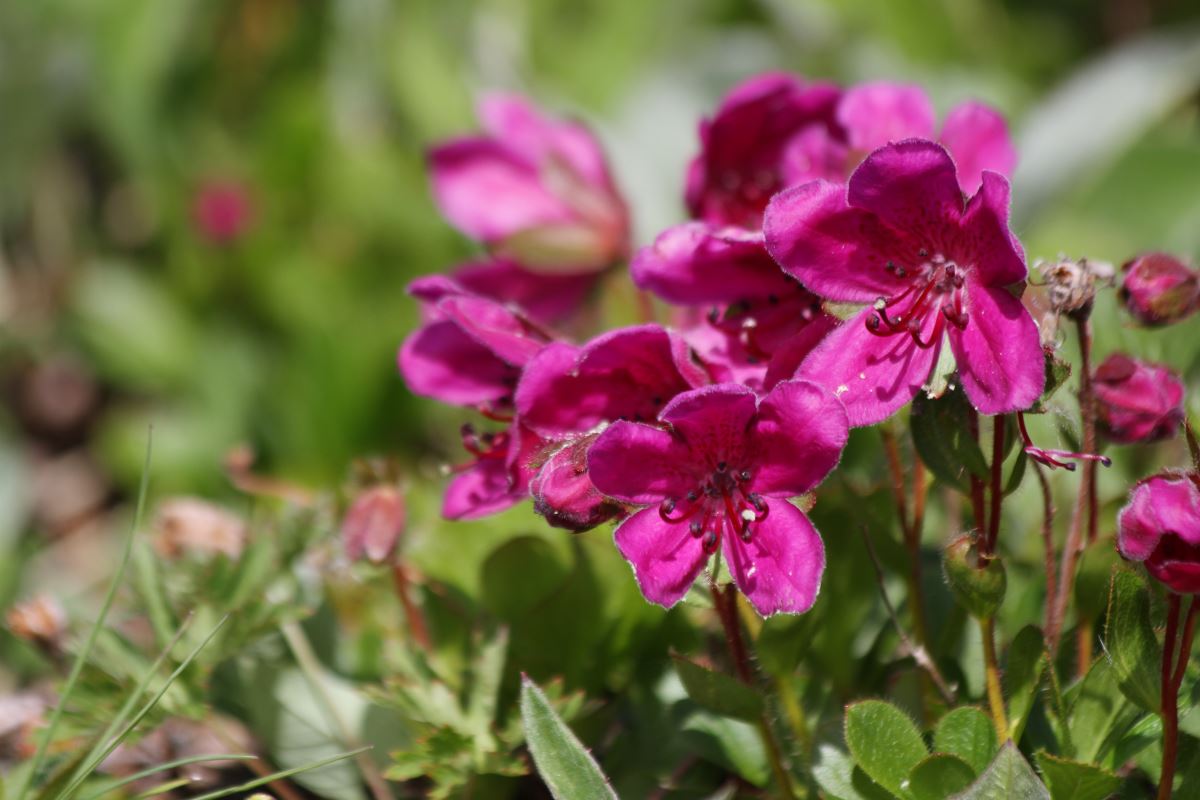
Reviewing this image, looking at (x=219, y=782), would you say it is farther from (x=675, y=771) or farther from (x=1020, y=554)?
(x=1020, y=554)

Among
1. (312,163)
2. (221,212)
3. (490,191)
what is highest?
(490,191)

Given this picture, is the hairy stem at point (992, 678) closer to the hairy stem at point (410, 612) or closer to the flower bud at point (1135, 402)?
the flower bud at point (1135, 402)

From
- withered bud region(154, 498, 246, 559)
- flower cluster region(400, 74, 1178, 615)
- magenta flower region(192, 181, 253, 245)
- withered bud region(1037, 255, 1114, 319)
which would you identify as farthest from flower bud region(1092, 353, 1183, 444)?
magenta flower region(192, 181, 253, 245)

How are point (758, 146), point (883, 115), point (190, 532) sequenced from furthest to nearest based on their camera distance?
point (190, 532)
point (758, 146)
point (883, 115)

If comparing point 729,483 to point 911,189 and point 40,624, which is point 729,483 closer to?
point 911,189

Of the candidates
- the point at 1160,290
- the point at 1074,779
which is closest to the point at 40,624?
the point at 1074,779
